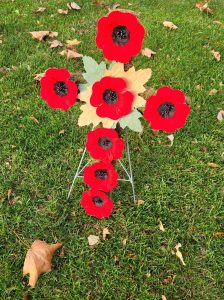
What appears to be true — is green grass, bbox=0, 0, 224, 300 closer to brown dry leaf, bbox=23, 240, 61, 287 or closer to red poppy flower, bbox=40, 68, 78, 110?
brown dry leaf, bbox=23, 240, 61, 287

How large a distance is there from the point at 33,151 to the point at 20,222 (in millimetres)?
674

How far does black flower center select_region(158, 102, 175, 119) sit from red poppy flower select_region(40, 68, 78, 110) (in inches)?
18.0

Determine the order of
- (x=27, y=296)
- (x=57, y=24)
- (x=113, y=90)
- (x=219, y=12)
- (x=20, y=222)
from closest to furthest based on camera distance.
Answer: (x=113, y=90)
(x=27, y=296)
(x=20, y=222)
(x=57, y=24)
(x=219, y=12)

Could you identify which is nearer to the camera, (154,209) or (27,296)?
(27,296)

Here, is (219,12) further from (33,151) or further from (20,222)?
(20,222)

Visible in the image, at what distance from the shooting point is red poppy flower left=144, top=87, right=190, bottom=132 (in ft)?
6.52

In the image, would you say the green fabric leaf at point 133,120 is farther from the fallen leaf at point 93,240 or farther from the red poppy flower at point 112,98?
the fallen leaf at point 93,240

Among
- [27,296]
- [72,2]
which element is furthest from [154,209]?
[72,2]

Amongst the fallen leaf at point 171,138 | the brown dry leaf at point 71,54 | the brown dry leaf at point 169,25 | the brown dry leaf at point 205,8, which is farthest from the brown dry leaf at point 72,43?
the brown dry leaf at point 205,8

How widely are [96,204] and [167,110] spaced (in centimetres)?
87

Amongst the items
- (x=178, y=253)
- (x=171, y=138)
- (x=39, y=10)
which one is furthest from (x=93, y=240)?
(x=39, y=10)

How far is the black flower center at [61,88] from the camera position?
215cm

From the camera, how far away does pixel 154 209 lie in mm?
2838

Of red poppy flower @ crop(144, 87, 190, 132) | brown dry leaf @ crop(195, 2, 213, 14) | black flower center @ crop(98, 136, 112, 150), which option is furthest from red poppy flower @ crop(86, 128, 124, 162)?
brown dry leaf @ crop(195, 2, 213, 14)
